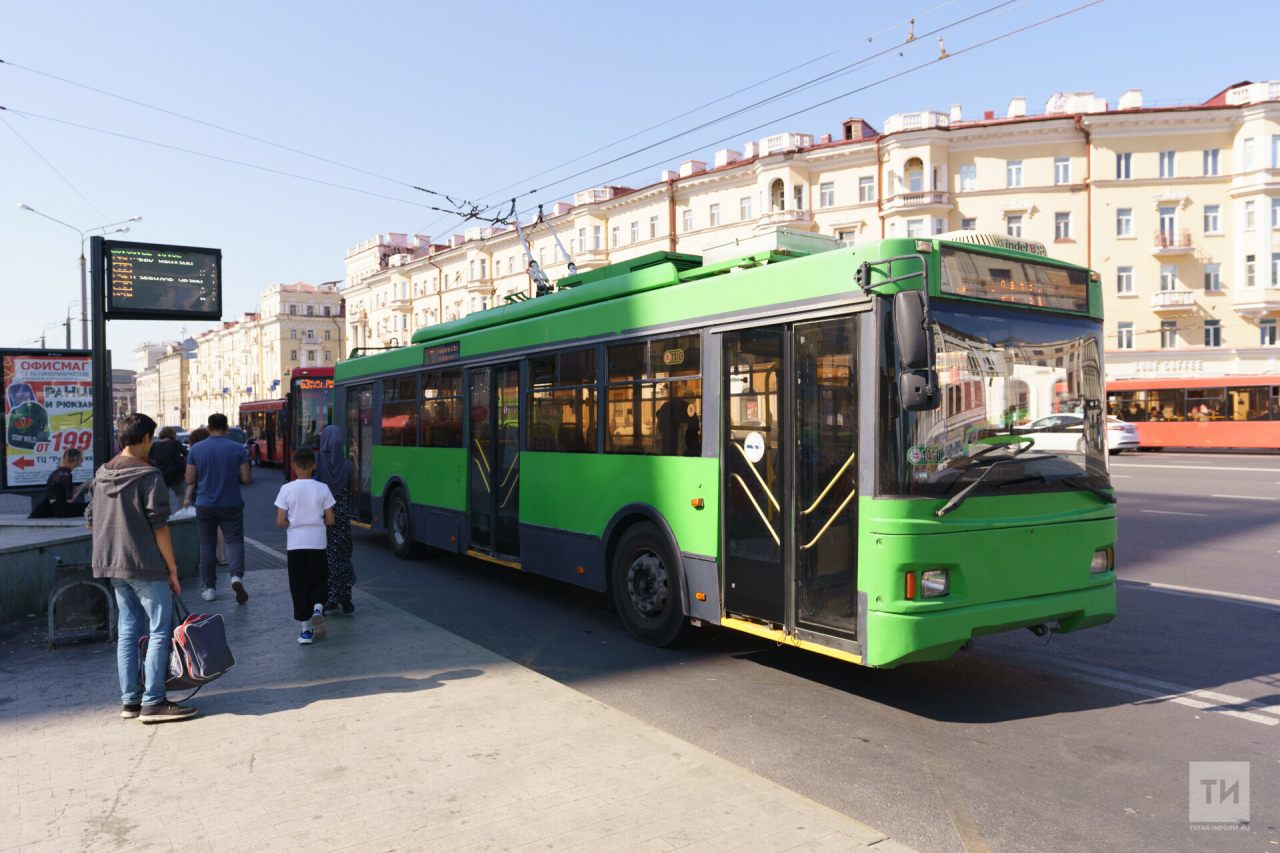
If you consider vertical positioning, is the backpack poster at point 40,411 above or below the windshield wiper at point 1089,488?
above

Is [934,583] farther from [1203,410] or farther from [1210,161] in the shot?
[1210,161]

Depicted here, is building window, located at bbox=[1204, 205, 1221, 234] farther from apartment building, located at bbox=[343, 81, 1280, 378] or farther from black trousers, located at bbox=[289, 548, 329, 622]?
black trousers, located at bbox=[289, 548, 329, 622]

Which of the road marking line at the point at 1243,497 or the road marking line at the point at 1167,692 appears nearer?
the road marking line at the point at 1167,692

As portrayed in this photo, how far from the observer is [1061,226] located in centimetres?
4831

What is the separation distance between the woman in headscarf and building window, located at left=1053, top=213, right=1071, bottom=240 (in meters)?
48.5

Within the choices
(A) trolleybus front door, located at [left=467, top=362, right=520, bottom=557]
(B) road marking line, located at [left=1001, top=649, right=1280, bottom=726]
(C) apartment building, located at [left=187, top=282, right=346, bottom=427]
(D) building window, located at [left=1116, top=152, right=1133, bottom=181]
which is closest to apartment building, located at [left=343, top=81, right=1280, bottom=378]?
(D) building window, located at [left=1116, top=152, right=1133, bottom=181]

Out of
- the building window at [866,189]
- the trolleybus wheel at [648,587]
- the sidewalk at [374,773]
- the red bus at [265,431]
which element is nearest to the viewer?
the sidewalk at [374,773]

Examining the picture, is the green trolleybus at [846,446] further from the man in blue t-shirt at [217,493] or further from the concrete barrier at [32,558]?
the concrete barrier at [32,558]

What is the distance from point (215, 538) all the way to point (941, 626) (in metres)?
7.27

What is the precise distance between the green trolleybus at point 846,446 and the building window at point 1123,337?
158 ft

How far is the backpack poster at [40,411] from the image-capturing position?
1421 centimetres

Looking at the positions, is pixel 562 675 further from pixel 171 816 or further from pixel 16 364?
pixel 16 364

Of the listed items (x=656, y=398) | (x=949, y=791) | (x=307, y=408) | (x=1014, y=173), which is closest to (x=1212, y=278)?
(x=1014, y=173)

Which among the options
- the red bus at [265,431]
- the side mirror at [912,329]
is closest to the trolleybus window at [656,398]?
the side mirror at [912,329]
